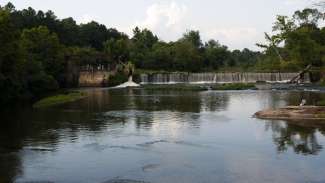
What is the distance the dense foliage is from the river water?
2139 cm

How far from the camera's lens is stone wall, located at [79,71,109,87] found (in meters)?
107

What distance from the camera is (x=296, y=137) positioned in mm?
Result: 32781

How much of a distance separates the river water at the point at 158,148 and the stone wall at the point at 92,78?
57.2 metres

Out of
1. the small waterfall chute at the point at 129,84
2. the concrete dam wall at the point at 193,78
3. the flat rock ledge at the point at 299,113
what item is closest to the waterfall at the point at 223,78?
the concrete dam wall at the point at 193,78

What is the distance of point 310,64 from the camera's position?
97.8 m

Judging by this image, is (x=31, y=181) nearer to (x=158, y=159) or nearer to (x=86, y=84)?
(x=158, y=159)

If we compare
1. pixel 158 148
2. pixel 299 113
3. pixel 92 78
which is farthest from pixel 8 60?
pixel 92 78

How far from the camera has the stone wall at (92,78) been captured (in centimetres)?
10656

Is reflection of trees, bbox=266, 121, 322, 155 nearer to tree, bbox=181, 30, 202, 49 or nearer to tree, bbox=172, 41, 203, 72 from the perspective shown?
tree, bbox=172, 41, 203, 72

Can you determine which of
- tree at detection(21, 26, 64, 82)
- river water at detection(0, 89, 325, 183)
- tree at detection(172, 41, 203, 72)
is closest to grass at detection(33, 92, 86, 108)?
river water at detection(0, 89, 325, 183)

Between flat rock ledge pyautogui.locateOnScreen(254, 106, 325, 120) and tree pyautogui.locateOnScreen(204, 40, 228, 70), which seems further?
tree pyautogui.locateOnScreen(204, 40, 228, 70)

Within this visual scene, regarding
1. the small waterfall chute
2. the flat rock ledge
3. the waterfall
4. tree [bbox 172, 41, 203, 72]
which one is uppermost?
tree [bbox 172, 41, 203, 72]

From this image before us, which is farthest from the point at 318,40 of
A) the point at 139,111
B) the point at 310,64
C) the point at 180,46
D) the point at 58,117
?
the point at 58,117

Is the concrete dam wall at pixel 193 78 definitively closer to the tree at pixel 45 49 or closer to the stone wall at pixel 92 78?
the stone wall at pixel 92 78
